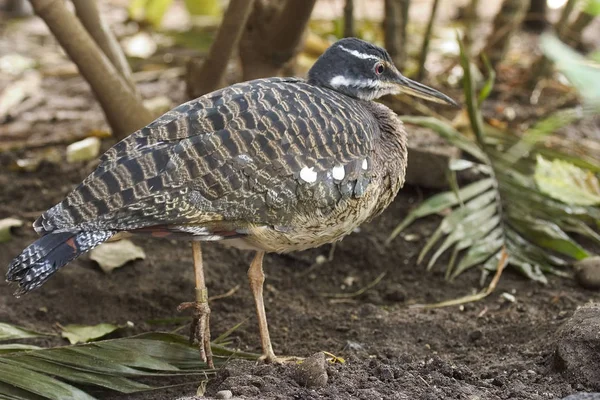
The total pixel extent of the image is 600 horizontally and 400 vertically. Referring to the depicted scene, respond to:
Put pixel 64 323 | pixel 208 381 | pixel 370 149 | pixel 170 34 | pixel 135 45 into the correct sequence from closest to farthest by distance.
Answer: pixel 208 381 < pixel 370 149 < pixel 64 323 < pixel 170 34 < pixel 135 45

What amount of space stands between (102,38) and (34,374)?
2.66 meters

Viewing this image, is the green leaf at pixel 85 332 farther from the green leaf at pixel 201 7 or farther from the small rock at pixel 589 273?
the green leaf at pixel 201 7

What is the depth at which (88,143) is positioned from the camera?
6199 mm

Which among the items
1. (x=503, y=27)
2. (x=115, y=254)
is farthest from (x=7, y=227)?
(x=503, y=27)

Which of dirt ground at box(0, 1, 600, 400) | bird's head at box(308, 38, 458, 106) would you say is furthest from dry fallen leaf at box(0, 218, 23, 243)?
bird's head at box(308, 38, 458, 106)

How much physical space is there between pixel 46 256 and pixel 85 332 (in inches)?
40.4

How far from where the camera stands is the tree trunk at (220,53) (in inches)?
198

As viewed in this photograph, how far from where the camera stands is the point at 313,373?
346 cm

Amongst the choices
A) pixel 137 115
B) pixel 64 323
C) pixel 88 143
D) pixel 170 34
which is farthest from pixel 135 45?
pixel 64 323

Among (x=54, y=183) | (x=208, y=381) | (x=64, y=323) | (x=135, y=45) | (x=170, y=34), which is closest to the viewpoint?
(x=208, y=381)

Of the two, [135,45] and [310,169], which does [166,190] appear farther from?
[135,45]

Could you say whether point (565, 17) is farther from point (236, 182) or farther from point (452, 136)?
point (236, 182)

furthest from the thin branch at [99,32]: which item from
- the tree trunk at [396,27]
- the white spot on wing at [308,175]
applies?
the tree trunk at [396,27]

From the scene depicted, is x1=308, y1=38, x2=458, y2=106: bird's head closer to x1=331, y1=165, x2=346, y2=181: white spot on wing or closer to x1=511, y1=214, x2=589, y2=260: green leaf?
x1=331, y1=165, x2=346, y2=181: white spot on wing
